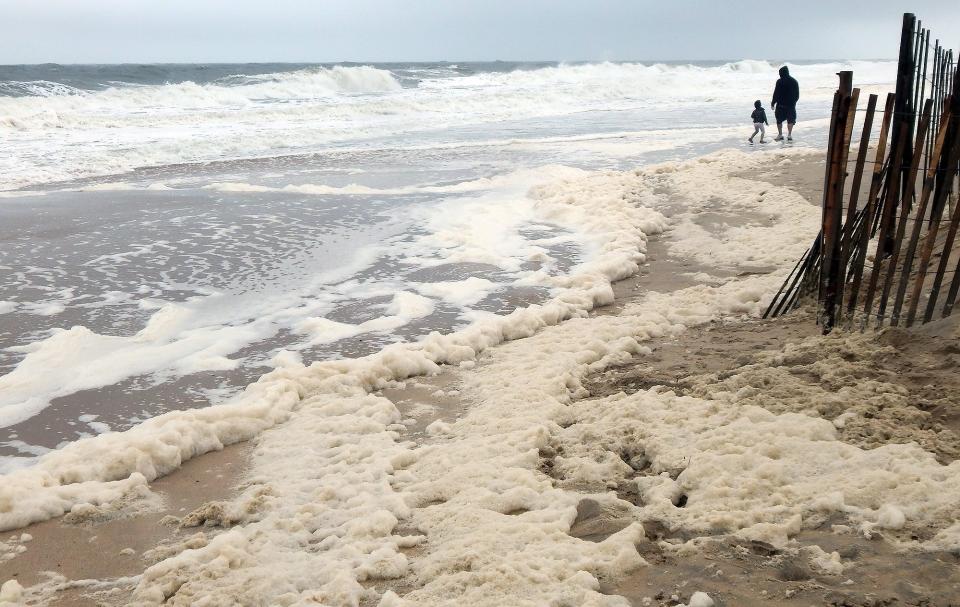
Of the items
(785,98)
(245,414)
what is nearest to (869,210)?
(245,414)

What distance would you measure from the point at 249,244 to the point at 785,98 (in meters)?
11.2

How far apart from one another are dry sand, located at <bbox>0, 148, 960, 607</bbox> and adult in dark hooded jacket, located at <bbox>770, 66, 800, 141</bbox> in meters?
11.1

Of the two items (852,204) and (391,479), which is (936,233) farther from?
(391,479)

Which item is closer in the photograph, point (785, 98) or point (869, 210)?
point (869, 210)

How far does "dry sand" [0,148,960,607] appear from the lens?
231 cm

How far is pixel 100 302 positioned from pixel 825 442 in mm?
5297

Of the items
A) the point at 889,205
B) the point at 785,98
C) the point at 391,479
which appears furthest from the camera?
the point at 785,98

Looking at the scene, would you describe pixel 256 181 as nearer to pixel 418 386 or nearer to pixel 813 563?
pixel 418 386

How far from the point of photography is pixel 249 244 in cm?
798

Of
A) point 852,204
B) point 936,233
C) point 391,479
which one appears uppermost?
point 852,204

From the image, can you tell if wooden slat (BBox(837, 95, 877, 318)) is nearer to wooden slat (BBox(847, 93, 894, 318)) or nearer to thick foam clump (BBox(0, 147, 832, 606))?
wooden slat (BBox(847, 93, 894, 318))

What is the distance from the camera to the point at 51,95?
28.9 metres

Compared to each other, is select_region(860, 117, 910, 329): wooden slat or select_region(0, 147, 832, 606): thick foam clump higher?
select_region(860, 117, 910, 329): wooden slat

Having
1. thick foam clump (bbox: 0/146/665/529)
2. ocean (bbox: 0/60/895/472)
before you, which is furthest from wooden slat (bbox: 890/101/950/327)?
ocean (bbox: 0/60/895/472)
